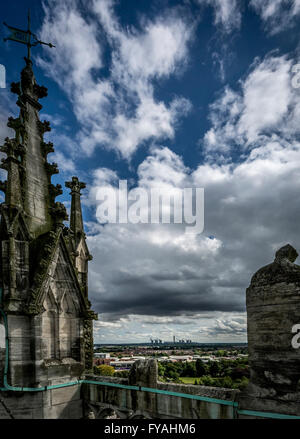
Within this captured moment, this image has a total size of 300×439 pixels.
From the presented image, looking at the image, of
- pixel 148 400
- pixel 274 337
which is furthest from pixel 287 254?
pixel 148 400

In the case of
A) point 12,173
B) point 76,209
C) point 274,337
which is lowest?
point 274,337

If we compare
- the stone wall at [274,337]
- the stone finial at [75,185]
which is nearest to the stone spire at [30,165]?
the stone finial at [75,185]

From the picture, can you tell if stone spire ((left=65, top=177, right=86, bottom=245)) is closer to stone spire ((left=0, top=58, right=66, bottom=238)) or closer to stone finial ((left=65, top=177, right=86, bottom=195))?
stone finial ((left=65, top=177, right=86, bottom=195))

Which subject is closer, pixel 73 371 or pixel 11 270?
pixel 11 270

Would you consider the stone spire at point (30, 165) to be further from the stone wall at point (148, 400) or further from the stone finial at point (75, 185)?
the stone wall at point (148, 400)

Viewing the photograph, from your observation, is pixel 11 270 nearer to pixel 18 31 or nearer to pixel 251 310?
pixel 251 310

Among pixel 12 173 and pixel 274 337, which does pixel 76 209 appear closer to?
pixel 12 173

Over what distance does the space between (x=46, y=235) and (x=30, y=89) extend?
16.0ft

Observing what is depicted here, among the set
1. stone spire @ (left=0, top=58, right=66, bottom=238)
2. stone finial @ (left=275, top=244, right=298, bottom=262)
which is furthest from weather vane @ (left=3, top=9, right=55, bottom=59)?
stone finial @ (left=275, top=244, right=298, bottom=262)

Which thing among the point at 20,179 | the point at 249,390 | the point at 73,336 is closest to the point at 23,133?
the point at 20,179

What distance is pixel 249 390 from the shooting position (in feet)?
15.5

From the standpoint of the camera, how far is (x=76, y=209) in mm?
9906

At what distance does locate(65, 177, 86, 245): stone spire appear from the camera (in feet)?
31.9

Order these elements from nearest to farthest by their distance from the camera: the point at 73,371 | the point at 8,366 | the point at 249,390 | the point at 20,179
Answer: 1. the point at 249,390
2. the point at 8,366
3. the point at 73,371
4. the point at 20,179
